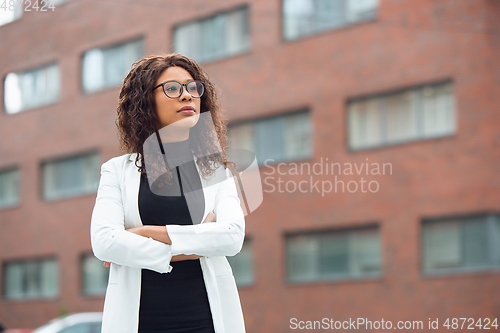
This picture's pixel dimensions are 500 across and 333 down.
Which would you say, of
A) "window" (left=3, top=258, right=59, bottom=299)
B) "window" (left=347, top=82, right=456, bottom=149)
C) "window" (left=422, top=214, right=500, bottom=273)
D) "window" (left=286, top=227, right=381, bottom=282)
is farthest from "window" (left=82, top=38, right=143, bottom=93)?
"window" (left=422, top=214, right=500, bottom=273)

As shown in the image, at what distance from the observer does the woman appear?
220 centimetres

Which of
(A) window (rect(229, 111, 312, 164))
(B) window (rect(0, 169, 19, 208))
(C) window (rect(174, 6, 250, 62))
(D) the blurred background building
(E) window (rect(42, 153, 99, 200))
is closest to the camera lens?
(D) the blurred background building

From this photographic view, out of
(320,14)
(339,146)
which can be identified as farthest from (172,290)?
(320,14)

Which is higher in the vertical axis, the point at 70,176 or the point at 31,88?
the point at 31,88

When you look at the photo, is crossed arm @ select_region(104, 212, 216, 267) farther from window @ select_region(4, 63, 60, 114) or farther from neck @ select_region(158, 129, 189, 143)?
window @ select_region(4, 63, 60, 114)

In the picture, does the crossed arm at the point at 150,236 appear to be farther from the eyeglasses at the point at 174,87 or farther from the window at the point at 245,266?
the window at the point at 245,266

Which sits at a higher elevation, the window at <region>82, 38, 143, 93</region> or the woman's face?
the window at <region>82, 38, 143, 93</region>

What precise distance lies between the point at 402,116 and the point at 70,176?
42.6 ft

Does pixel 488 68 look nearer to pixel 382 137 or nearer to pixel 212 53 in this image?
pixel 382 137

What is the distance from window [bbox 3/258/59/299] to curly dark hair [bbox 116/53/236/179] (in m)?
22.9

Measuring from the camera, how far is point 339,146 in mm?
17703

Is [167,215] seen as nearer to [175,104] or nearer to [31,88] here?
[175,104]

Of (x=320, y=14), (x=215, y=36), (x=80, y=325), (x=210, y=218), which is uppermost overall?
(x=215, y=36)

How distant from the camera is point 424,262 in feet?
53.4
